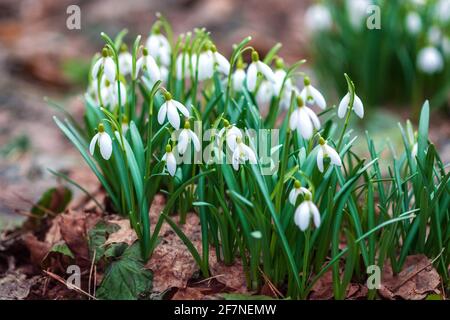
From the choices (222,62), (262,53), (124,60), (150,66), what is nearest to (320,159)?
(222,62)

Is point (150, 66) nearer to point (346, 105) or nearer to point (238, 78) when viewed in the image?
point (238, 78)

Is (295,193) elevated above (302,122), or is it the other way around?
(302,122)

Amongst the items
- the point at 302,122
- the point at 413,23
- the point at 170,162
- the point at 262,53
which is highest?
the point at 413,23

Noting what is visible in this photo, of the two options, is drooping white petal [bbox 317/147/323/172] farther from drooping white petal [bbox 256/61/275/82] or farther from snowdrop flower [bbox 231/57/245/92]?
snowdrop flower [bbox 231/57/245/92]

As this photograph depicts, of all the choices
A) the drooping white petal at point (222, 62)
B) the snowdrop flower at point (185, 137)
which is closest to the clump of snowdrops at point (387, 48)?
the drooping white petal at point (222, 62)

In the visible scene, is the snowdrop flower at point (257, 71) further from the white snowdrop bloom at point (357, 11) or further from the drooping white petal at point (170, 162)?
the white snowdrop bloom at point (357, 11)

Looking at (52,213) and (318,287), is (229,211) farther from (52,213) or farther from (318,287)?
(52,213)
